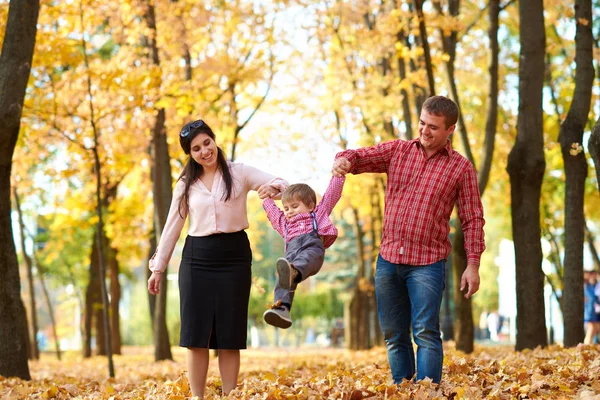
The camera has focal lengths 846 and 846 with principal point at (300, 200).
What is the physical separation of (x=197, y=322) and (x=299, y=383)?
999mm

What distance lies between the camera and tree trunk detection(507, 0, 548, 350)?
10094 mm

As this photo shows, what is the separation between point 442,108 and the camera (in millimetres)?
5668

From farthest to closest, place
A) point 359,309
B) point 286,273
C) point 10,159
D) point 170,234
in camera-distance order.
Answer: point 359,309
point 10,159
point 170,234
point 286,273

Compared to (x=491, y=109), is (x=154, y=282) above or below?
below

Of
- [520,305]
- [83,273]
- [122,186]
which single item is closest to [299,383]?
[520,305]

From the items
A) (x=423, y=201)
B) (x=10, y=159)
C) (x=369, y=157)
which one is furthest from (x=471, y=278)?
(x=10, y=159)

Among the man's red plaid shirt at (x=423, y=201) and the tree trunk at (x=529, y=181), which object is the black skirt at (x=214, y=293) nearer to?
A: the man's red plaid shirt at (x=423, y=201)

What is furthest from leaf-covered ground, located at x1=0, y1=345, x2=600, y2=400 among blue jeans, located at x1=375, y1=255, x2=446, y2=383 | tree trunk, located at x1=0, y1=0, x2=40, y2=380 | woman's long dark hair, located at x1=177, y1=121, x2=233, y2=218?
woman's long dark hair, located at x1=177, y1=121, x2=233, y2=218

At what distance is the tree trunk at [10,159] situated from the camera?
927 cm

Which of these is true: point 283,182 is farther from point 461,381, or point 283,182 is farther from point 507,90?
point 507,90

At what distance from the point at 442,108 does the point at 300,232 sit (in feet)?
4.26

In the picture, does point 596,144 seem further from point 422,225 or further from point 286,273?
point 286,273

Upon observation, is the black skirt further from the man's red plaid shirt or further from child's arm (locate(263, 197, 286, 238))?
the man's red plaid shirt

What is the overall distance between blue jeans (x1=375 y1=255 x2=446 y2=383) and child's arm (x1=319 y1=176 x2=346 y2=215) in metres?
0.52
